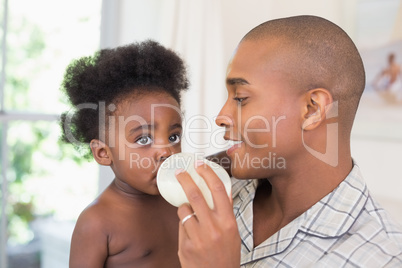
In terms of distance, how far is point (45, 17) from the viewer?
84.0 inches

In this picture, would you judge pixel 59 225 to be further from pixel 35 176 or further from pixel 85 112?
pixel 85 112

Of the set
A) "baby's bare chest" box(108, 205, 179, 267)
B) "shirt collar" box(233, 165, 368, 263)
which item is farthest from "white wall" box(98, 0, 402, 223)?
"shirt collar" box(233, 165, 368, 263)

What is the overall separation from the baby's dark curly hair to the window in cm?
66

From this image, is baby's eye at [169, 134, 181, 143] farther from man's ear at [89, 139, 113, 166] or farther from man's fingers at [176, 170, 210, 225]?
man's fingers at [176, 170, 210, 225]

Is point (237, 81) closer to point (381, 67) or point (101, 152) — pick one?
point (101, 152)

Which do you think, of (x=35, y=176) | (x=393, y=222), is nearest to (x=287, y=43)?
(x=393, y=222)

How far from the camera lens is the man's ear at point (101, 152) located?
4.47 ft

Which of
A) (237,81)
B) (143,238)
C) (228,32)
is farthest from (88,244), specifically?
(228,32)

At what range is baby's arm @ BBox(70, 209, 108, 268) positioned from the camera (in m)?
1.22

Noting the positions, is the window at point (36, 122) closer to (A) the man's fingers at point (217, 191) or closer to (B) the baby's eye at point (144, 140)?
(B) the baby's eye at point (144, 140)

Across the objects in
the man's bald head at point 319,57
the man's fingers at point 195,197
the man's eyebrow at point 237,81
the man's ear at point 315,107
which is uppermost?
the man's bald head at point 319,57

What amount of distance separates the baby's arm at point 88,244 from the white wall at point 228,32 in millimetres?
888

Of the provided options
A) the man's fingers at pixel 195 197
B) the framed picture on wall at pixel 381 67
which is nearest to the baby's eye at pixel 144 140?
the man's fingers at pixel 195 197

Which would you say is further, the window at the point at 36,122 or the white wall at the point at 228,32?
the white wall at the point at 228,32
